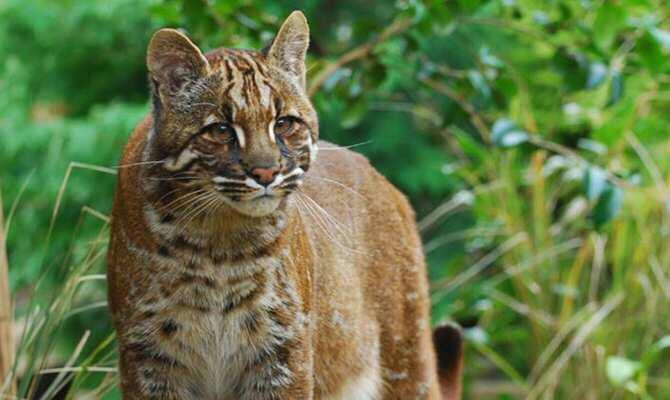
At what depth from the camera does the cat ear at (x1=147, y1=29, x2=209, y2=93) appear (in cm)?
366

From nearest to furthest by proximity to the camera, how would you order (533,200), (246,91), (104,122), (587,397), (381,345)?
(246,91), (381,345), (587,397), (533,200), (104,122)

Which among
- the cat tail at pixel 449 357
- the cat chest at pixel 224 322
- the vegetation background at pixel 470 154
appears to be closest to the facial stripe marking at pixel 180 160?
the cat chest at pixel 224 322

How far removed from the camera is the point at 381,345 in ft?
15.4

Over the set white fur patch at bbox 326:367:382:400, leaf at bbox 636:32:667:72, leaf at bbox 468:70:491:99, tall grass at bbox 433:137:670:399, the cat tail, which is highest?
leaf at bbox 636:32:667:72

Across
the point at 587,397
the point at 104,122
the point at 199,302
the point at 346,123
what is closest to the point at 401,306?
the point at 199,302

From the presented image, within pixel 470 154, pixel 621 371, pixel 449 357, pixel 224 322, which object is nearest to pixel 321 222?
pixel 224 322

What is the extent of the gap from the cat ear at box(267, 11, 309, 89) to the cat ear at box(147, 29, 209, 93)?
0.26 m

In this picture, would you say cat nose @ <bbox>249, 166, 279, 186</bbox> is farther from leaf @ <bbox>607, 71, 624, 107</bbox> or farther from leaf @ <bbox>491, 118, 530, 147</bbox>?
leaf @ <bbox>607, 71, 624, 107</bbox>

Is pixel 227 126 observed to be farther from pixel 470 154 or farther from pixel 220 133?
pixel 470 154

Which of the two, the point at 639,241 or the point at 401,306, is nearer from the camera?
the point at 401,306

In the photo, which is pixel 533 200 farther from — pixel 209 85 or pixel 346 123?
pixel 209 85

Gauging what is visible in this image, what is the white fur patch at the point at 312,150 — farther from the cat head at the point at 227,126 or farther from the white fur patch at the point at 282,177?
the white fur patch at the point at 282,177

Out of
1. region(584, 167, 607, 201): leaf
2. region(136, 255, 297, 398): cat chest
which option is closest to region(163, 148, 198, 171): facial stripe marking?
region(136, 255, 297, 398): cat chest

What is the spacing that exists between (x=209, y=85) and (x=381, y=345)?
4.78 ft
